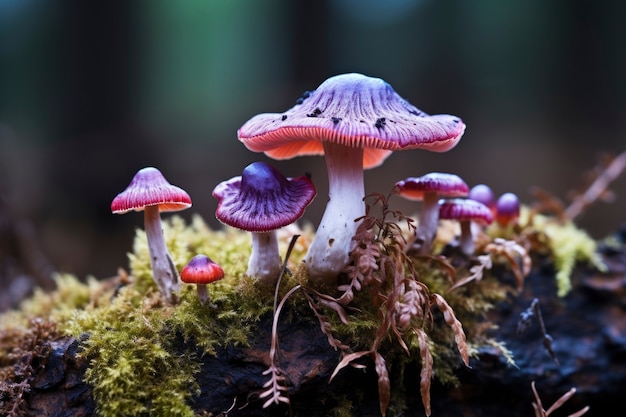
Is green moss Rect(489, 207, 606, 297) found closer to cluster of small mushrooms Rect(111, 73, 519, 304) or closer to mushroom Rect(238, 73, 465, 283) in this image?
cluster of small mushrooms Rect(111, 73, 519, 304)

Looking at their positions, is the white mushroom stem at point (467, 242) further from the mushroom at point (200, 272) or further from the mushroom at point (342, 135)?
the mushroom at point (200, 272)

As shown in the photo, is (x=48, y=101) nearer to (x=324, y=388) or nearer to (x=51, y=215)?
(x=51, y=215)

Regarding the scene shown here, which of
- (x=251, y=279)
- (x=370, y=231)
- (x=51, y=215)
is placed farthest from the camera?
(x=51, y=215)

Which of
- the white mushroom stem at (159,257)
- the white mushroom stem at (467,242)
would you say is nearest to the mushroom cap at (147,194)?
the white mushroom stem at (159,257)

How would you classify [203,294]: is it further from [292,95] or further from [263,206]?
[292,95]

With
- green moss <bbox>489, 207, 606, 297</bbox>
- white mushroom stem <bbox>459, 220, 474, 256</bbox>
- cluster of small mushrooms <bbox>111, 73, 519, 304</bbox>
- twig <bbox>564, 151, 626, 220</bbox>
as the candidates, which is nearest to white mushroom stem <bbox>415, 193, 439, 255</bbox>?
cluster of small mushrooms <bbox>111, 73, 519, 304</bbox>

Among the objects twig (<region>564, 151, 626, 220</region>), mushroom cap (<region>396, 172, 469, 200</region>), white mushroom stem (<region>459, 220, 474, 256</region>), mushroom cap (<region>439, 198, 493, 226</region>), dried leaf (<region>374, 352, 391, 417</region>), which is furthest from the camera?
twig (<region>564, 151, 626, 220</region>)

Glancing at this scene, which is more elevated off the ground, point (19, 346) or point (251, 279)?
point (251, 279)

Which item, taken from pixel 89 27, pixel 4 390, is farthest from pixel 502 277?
pixel 89 27
